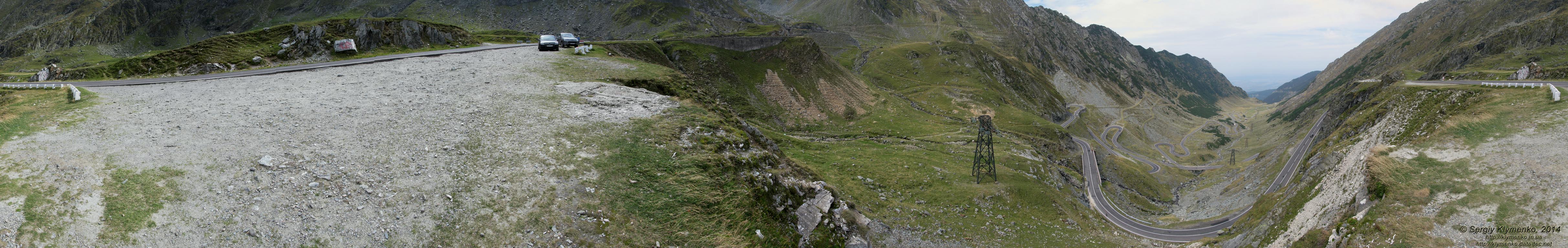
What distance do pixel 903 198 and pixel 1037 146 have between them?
54185mm

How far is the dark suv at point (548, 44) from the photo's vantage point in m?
49.1

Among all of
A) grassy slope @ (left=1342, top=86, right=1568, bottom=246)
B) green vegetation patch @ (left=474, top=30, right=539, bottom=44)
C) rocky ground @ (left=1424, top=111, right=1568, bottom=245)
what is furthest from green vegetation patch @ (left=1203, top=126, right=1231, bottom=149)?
green vegetation patch @ (left=474, top=30, right=539, bottom=44)

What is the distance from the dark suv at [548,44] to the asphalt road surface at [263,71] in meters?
5.64

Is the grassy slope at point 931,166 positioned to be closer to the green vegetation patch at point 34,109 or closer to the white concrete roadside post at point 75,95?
the white concrete roadside post at point 75,95

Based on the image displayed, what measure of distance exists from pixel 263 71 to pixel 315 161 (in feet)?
75.1

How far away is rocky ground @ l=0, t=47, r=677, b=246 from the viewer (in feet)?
51.3

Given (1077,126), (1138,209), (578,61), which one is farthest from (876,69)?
(578,61)

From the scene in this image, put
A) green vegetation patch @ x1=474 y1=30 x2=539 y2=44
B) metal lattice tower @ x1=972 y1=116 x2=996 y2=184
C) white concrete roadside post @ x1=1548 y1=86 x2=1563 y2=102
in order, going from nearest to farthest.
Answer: white concrete roadside post @ x1=1548 y1=86 x2=1563 y2=102 < metal lattice tower @ x1=972 y1=116 x2=996 y2=184 < green vegetation patch @ x1=474 y1=30 x2=539 y2=44

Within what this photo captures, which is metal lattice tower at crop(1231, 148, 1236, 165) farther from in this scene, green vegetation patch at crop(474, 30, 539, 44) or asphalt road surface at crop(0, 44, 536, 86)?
asphalt road surface at crop(0, 44, 536, 86)

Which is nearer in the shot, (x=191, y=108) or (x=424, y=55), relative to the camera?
(x=191, y=108)

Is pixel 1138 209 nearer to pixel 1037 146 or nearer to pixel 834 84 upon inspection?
pixel 1037 146

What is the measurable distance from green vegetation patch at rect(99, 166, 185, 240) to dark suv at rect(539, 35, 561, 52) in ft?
107

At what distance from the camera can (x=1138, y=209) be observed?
73.8 m

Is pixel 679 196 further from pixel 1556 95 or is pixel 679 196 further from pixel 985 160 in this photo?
pixel 1556 95
